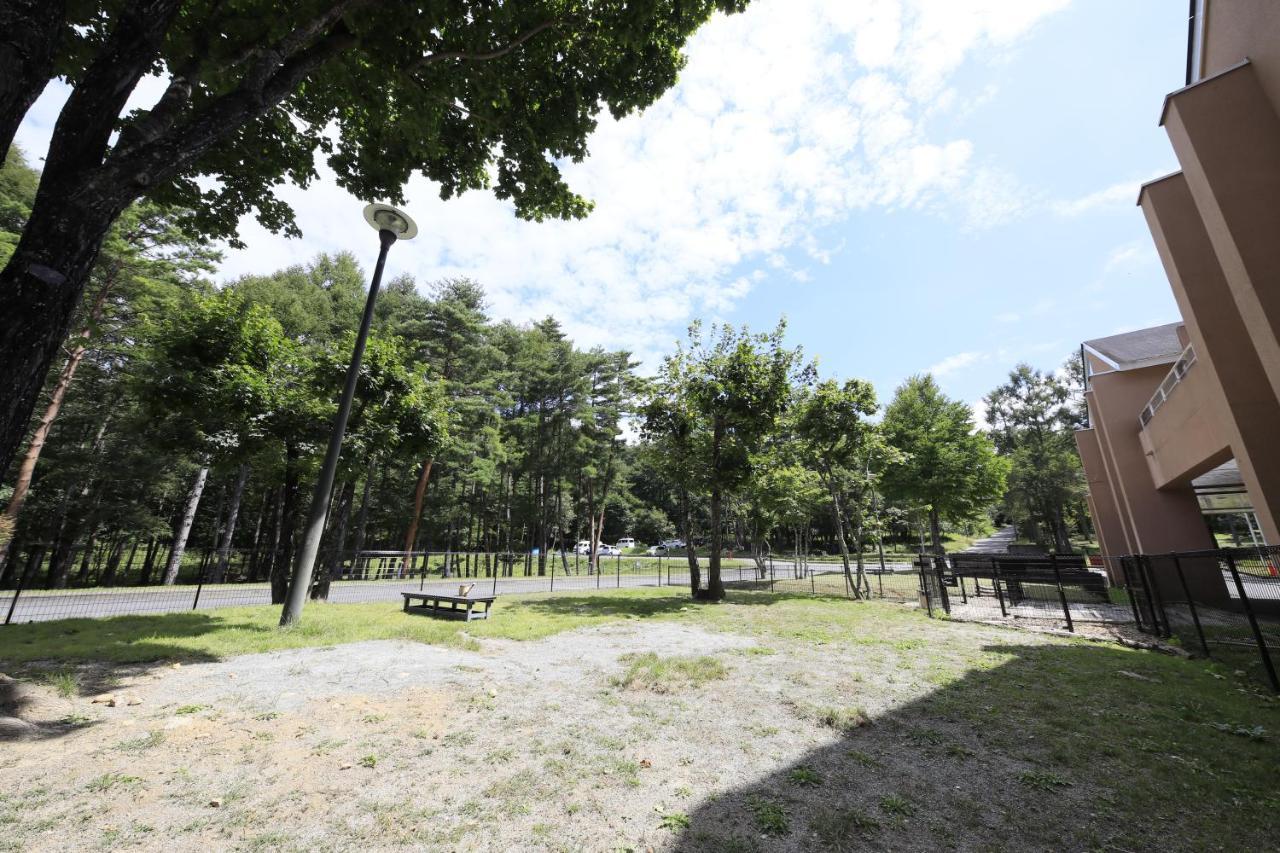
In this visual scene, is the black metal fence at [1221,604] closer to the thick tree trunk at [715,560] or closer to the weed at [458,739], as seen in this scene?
the weed at [458,739]

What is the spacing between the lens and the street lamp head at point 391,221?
27.4ft

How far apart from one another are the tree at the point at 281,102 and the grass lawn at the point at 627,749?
8.29 ft

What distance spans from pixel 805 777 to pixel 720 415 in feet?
39.6

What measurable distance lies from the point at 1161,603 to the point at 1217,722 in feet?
20.1

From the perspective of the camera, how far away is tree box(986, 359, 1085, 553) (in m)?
40.4

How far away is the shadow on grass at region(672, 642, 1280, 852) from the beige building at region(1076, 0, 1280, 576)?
570cm

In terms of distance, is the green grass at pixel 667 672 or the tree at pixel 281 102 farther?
the green grass at pixel 667 672

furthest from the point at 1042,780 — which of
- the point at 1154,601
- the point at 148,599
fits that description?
the point at 148,599

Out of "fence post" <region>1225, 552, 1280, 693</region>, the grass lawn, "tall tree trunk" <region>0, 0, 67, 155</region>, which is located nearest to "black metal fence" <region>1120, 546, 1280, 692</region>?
"fence post" <region>1225, 552, 1280, 693</region>

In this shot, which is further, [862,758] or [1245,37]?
[1245,37]

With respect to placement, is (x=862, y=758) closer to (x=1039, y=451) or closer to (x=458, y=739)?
(x=458, y=739)

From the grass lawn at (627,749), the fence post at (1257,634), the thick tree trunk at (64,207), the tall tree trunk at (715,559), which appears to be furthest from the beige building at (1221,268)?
the thick tree trunk at (64,207)

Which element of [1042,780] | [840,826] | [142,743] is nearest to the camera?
[840,826]

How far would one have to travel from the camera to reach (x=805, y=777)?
3.46 m
